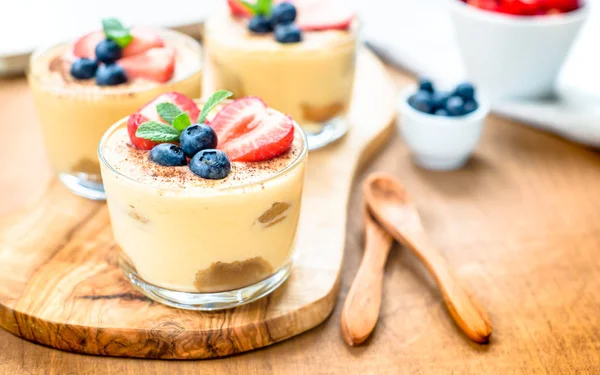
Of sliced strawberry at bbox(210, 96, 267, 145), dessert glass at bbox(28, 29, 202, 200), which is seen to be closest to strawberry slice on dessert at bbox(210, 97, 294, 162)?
sliced strawberry at bbox(210, 96, 267, 145)

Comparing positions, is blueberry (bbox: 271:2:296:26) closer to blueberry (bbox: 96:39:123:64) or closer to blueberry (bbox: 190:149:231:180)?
blueberry (bbox: 96:39:123:64)

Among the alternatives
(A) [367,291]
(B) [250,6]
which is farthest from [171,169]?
(B) [250,6]

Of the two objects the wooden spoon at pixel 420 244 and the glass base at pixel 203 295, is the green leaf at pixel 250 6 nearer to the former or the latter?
the wooden spoon at pixel 420 244

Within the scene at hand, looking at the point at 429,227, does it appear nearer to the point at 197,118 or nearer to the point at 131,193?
the point at 197,118

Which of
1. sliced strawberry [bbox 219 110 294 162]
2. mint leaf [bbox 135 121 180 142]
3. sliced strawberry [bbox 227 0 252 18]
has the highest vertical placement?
mint leaf [bbox 135 121 180 142]

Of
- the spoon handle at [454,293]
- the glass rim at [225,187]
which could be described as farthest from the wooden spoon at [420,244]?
the glass rim at [225,187]

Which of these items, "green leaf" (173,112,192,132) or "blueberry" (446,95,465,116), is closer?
"green leaf" (173,112,192,132)
